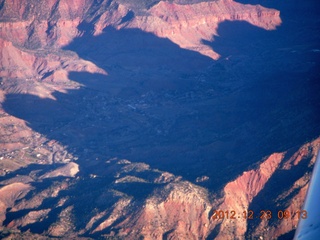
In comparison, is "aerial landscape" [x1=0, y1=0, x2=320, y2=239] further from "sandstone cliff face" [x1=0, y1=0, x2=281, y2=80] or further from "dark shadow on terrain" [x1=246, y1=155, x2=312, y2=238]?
"sandstone cliff face" [x1=0, y1=0, x2=281, y2=80]

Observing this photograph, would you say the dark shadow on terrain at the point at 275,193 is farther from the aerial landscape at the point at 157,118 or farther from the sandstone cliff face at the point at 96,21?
the sandstone cliff face at the point at 96,21

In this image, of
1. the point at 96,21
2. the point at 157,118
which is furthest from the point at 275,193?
the point at 96,21

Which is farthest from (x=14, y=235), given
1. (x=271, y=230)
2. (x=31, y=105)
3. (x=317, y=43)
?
(x=317, y=43)

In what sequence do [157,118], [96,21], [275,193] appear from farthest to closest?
[96,21] < [157,118] < [275,193]

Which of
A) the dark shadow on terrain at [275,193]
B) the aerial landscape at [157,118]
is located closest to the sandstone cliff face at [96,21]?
the aerial landscape at [157,118]

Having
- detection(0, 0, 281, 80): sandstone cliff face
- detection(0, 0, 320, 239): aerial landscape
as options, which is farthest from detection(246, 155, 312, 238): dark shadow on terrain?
detection(0, 0, 281, 80): sandstone cliff face

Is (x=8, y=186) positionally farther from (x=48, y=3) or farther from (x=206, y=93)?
(x=48, y=3)

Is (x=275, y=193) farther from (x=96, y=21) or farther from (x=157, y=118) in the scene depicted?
(x=96, y=21)

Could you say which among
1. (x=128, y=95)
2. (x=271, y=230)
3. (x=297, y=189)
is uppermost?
(x=297, y=189)
